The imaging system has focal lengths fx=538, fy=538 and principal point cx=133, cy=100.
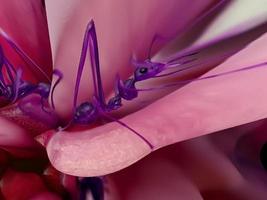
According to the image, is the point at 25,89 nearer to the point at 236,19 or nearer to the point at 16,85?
the point at 16,85

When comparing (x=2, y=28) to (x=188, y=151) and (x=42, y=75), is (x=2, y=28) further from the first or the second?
(x=188, y=151)

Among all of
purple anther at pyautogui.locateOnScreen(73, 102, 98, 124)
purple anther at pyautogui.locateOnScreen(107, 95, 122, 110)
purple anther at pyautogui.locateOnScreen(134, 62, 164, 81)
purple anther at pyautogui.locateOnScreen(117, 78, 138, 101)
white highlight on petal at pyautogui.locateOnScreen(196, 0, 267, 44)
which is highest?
white highlight on petal at pyautogui.locateOnScreen(196, 0, 267, 44)

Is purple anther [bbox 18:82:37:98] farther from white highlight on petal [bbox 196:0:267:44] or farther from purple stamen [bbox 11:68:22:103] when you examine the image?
white highlight on petal [bbox 196:0:267:44]

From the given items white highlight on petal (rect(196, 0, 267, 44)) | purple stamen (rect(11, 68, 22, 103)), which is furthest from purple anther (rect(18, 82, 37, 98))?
white highlight on petal (rect(196, 0, 267, 44))

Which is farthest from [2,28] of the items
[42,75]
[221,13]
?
[221,13]

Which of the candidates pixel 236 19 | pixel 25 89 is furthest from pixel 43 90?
pixel 236 19

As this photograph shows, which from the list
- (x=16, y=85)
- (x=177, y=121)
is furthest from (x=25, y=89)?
(x=177, y=121)

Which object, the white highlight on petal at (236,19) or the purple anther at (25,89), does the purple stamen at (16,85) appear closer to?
the purple anther at (25,89)

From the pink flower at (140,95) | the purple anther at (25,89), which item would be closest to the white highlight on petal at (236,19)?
the pink flower at (140,95)
